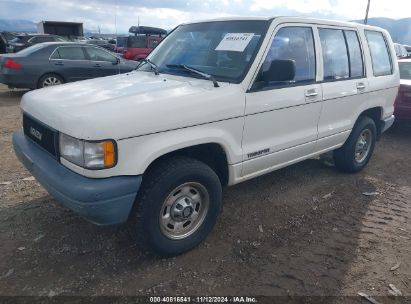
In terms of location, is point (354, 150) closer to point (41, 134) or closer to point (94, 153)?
point (94, 153)

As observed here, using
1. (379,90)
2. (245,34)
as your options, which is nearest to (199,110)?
(245,34)

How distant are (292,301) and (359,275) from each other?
729mm

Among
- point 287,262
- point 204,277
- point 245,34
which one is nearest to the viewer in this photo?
point 204,277

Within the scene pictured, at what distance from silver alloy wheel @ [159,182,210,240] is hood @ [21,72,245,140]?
0.61m

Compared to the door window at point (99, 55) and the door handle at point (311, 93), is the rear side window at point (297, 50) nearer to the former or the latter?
the door handle at point (311, 93)

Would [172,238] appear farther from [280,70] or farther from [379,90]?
[379,90]

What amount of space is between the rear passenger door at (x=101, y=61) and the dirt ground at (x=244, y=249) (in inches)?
256

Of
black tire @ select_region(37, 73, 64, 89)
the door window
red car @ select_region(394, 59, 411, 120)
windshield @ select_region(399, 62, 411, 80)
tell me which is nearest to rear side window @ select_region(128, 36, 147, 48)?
the door window

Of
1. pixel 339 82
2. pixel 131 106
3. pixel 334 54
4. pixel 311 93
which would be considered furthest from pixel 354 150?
pixel 131 106

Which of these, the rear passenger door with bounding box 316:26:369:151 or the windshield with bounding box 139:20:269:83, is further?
the rear passenger door with bounding box 316:26:369:151

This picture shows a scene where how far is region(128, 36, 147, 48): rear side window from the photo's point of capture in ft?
56.9

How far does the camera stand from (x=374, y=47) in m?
4.98

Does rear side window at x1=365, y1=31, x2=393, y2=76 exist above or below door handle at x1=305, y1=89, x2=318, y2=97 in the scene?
above

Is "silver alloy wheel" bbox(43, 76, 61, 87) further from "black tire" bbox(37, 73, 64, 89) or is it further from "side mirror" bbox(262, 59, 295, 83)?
"side mirror" bbox(262, 59, 295, 83)
